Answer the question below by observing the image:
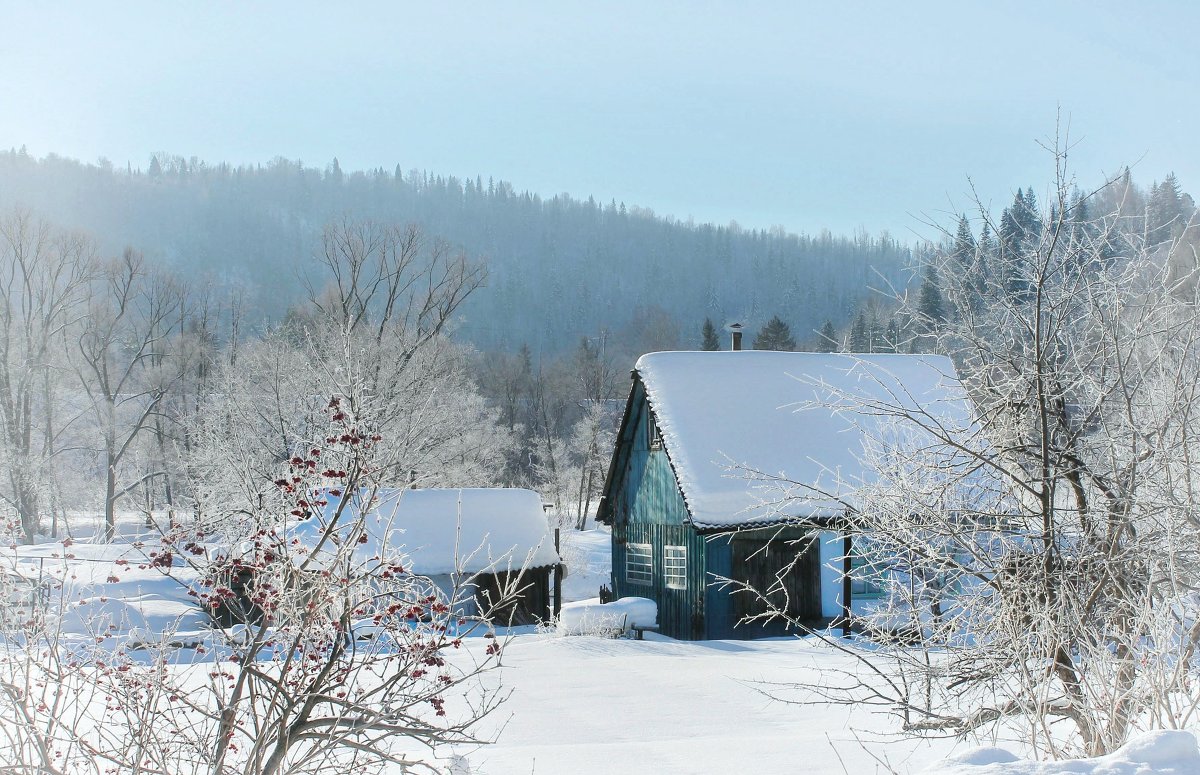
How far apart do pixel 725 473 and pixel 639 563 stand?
405 centimetres

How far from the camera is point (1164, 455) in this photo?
5.70 metres

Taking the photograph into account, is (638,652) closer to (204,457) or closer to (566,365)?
(204,457)

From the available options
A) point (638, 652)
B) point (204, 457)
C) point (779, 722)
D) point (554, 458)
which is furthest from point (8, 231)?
point (779, 722)

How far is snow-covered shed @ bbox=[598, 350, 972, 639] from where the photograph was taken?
1708cm

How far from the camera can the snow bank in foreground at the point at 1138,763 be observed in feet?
11.6

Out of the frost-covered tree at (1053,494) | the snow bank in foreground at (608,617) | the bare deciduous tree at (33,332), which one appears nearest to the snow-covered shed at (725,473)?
the snow bank in foreground at (608,617)

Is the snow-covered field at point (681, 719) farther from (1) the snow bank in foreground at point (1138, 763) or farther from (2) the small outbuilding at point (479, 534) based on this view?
(2) the small outbuilding at point (479, 534)

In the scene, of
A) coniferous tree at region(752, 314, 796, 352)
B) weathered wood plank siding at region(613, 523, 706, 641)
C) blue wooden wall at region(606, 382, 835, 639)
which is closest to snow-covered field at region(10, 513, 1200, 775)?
blue wooden wall at region(606, 382, 835, 639)

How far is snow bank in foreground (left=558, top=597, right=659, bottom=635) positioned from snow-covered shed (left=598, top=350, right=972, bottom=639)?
761 mm

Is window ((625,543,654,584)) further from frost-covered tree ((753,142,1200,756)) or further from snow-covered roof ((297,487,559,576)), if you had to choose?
frost-covered tree ((753,142,1200,756))

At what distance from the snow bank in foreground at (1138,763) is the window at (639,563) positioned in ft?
52.4

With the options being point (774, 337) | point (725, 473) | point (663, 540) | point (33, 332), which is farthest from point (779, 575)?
point (774, 337)

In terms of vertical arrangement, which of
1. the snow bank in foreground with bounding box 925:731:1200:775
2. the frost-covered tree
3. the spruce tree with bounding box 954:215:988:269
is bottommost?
the snow bank in foreground with bounding box 925:731:1200:775

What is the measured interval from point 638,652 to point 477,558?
263 inches
